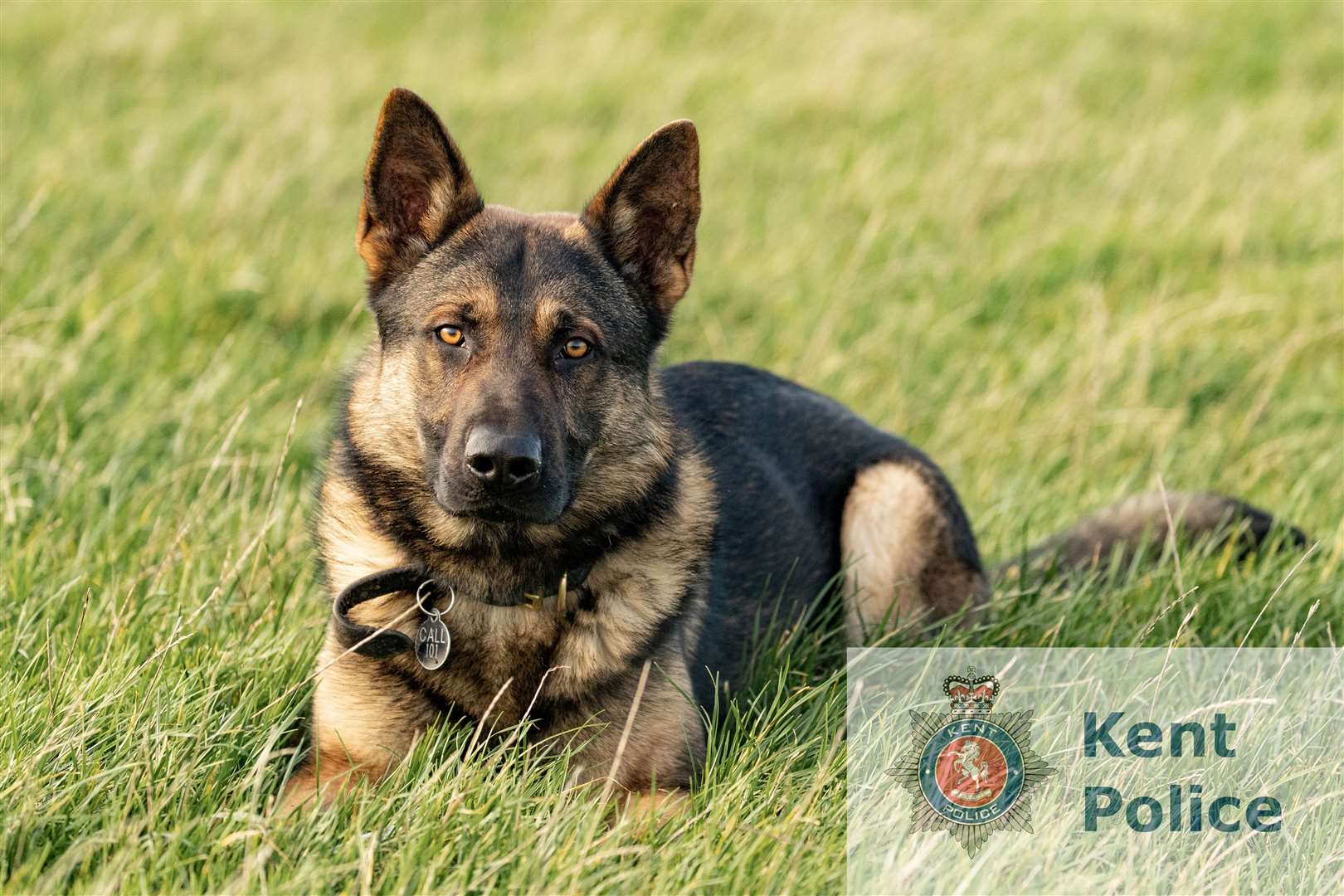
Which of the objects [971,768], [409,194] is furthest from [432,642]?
[971,768]

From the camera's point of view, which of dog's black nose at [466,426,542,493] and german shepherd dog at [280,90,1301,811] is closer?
dog's black nose at [466,426,542,493]

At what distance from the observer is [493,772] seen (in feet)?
10.2

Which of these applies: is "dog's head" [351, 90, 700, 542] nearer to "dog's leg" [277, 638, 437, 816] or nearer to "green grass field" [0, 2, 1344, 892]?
"dog's leg" [277, 638, 437, 816]

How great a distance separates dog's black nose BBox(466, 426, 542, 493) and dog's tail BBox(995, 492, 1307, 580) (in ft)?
7.04

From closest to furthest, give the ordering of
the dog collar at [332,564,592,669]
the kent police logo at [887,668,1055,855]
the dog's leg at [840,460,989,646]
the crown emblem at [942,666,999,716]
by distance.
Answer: the kent police logo at [887,668,1055,855], the dog collar at [332,564,592,669], the crown emblem at [942,666,999,716], the dog's leg at [840,460,989,646]

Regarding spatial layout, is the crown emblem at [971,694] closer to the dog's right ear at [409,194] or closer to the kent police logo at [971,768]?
the kent police logo at [971,768]

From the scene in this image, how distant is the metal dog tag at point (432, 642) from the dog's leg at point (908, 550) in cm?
161

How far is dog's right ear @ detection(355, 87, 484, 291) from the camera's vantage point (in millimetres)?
3541

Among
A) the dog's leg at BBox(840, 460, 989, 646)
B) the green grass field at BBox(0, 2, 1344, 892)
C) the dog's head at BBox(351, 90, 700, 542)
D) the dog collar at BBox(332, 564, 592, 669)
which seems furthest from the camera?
the dog's leg at BBox(840, 460, 989, 646)

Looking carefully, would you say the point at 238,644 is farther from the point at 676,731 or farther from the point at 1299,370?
the point at 1299,370

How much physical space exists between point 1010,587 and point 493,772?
2179 mm

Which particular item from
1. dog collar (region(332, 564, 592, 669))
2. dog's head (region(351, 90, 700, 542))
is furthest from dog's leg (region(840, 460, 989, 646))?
dog collar (region(332, 564, 592, 669))

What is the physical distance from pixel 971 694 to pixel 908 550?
3.39ft

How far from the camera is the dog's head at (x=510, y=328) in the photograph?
320 centimetres
